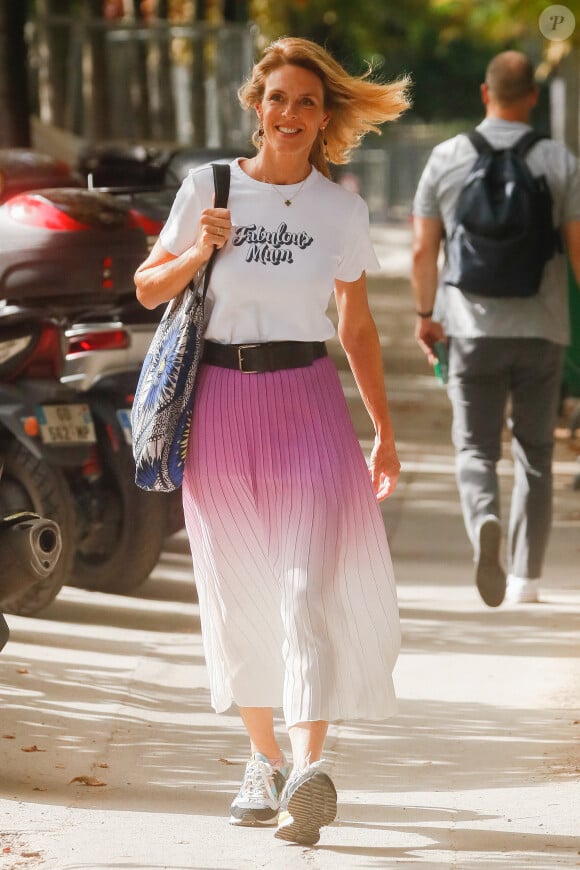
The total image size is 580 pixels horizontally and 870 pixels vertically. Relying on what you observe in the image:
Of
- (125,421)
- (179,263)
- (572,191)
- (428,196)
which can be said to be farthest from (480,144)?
(179,263)

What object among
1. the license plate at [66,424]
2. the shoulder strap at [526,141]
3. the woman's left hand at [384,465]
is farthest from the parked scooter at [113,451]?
the woman's left hand at [384,465]

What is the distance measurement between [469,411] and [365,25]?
36.4m

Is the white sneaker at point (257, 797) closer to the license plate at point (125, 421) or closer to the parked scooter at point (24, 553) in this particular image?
the parked scooter at point (24, 553)

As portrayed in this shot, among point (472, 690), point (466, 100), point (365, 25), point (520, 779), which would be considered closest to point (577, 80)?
point (472, 690)

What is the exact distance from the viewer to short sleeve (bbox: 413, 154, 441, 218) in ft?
23.9

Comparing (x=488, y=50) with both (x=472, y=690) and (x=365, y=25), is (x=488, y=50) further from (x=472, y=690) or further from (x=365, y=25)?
(x=472, y=690)

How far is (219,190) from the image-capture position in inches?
182

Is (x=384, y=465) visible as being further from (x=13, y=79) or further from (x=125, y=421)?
(x=13, y=79)

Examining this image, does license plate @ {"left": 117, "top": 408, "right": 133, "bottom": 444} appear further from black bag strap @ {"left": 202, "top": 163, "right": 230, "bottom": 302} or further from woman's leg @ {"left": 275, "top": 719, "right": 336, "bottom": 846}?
woman's leg @ {"left": 275, "top": 719, "right": 336, "bottom": 846}

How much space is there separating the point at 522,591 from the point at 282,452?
3220 millimetres

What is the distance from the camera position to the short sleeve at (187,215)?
15.2ft

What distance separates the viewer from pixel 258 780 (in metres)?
4.73

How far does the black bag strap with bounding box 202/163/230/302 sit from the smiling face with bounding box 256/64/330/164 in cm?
14

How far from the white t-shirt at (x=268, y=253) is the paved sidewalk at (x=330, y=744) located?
1.27 metres
